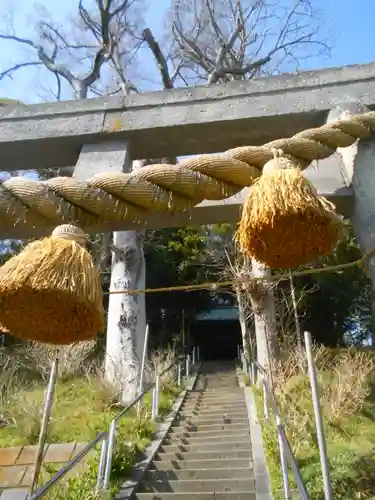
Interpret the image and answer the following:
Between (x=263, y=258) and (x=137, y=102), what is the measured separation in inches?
48.0

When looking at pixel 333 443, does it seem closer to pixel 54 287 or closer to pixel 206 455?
pixel 206 455

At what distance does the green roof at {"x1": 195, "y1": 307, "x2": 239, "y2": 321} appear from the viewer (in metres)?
21.0

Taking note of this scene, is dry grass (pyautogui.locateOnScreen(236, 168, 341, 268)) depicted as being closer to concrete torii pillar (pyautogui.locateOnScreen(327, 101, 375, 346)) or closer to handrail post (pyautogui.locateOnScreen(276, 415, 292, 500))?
concrete torii pillar (pyautogui.locateOnScreen(327, 101, 375, 346))

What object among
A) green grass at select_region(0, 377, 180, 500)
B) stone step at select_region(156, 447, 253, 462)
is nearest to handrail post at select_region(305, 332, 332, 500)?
green grass at select_region(0, 377, 180, 500)

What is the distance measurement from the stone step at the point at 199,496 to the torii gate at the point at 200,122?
4.85 meters

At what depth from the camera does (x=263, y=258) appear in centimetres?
163

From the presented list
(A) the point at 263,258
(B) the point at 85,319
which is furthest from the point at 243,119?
(B) the point at 85,319

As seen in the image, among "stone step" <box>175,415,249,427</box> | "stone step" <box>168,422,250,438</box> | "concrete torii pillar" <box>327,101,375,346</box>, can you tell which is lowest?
"stone step" <box>168,422,250,438</box>

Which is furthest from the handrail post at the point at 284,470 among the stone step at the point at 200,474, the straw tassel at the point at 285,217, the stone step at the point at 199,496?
the straw tassel at the point at 285,217

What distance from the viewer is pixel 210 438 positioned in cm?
851

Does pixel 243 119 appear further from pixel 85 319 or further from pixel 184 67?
pixel 184 67

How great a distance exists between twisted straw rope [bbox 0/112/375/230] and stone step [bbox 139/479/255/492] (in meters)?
5.88

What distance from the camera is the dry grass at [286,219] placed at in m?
1.38

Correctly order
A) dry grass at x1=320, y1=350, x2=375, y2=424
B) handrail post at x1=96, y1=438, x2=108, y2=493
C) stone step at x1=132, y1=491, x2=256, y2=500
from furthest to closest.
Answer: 1. dry grass at x1=320, y1=350, x2=375, y2=424
2. stone step at x1=132, y1=491, x2=256, y2=500
3. handrail post at x1=96, y1=438, x2=108, y2=493
